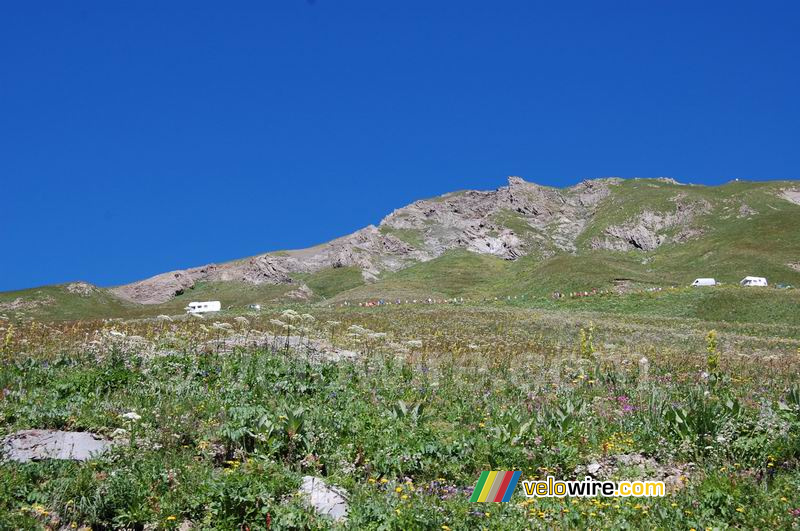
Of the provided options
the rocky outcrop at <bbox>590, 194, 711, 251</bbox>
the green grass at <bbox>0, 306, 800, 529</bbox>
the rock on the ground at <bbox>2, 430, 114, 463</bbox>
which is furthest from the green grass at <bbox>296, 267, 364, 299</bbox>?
the rock on the ground at <bbox>2, 430, 114, 463</bbox>

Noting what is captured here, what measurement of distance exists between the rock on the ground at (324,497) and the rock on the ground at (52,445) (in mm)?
3157

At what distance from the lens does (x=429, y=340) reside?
23.0 meters

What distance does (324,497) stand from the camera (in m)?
7.46

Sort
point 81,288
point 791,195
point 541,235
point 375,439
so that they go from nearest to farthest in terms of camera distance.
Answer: point 375,439, point 81,288, point 791,195, point 541,235

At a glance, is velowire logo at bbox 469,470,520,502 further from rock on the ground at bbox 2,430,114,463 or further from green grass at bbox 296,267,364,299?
green grass at bbox 296,267,364,299

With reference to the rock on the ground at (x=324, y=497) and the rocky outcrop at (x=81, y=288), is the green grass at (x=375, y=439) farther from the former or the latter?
the rocky outcrop at (x=81, y=288)

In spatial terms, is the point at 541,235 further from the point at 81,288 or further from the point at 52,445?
the point at 52,445

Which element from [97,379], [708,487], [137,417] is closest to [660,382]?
[708,487]

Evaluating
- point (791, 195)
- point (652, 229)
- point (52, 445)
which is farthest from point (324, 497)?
point (791, 195)

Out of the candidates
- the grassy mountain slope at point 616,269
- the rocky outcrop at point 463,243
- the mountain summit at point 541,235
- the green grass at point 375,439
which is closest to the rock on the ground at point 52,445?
the green grass at point 375,439

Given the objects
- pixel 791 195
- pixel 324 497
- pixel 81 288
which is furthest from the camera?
pixel 791 195

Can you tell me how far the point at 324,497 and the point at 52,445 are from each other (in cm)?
452

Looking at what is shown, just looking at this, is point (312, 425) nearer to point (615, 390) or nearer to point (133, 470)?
point (133, 470)

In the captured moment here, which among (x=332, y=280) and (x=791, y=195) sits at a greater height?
(x=791, y=195)
